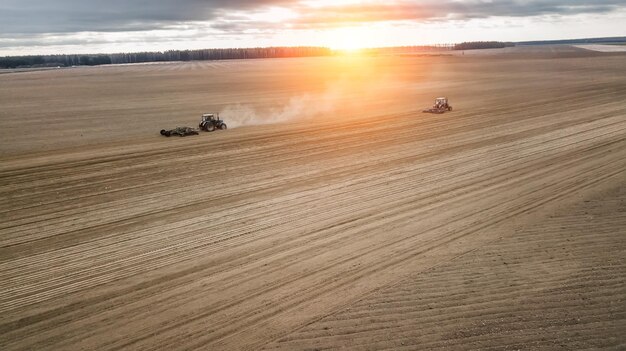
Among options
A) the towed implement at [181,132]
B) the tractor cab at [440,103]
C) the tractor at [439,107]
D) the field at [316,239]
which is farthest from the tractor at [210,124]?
the tractor cab at [440,103]

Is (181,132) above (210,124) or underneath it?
underneath

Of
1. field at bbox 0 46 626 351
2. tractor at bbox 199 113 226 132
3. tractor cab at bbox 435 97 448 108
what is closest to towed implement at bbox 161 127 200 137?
field at bbox 0 46 626 351

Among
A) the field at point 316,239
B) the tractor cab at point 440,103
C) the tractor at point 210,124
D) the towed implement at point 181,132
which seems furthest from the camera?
the tractor cab at point 440,103

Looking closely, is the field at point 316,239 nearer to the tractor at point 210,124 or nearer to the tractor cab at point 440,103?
the tractor at point 210,124

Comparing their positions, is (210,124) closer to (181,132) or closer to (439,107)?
(181,132)

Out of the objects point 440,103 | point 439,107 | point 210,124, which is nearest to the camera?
point 210,124

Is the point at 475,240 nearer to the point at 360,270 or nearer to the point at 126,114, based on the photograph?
the point at 360,270

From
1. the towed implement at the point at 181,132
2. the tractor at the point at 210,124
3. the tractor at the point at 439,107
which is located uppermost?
the tractor at the point at 439,107

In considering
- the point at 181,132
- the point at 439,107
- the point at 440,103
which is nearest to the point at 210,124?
the point at 181,132

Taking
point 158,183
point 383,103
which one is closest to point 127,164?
point 158,183
